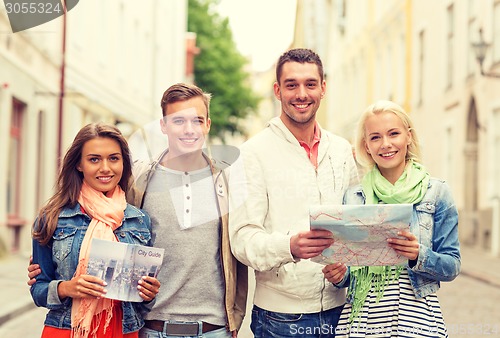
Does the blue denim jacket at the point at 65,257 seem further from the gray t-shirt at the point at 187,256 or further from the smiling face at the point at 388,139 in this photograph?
the smiling face at the point at 388,139

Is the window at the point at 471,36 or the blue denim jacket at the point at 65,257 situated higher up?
the window at the point at 471,36

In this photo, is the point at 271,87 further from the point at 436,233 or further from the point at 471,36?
the point at 436,233

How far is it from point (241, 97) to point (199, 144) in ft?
126

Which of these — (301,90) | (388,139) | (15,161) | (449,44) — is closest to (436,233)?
(388,139)

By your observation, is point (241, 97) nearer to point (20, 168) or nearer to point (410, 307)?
point (20, 168)

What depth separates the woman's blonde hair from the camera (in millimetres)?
3486

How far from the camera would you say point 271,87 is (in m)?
24.6

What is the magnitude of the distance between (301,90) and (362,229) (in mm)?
751

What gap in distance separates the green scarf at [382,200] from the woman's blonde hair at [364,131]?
0.36ft

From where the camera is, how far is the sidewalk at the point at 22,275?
30.0ft

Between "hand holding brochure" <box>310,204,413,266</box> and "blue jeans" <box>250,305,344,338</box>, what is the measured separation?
0.37 m

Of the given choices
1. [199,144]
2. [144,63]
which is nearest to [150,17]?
[144,63]

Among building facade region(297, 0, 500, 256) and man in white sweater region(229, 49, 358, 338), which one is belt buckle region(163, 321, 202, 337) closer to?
man in white sweater region(229, 49, 358, 338)

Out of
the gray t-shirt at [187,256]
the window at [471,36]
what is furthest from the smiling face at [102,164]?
the window at [471,36]
